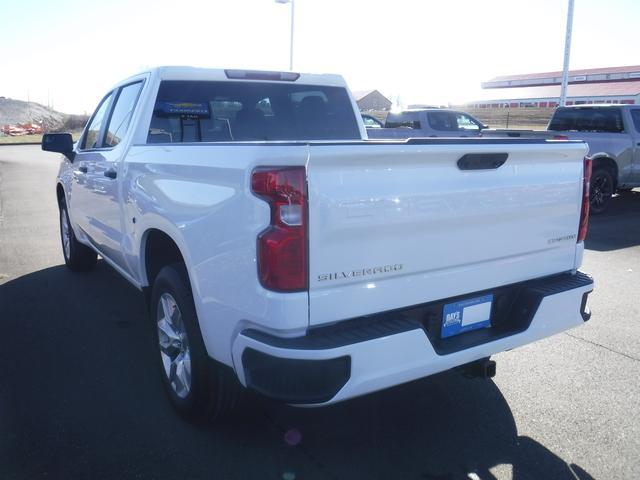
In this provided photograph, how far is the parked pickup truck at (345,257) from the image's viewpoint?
7.94ft

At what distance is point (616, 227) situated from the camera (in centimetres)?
973

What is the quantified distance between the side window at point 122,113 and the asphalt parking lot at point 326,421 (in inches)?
59.7

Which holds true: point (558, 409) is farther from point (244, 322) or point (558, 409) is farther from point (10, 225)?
point (10, 225)

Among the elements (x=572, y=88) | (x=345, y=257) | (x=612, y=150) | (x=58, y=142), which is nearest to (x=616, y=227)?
(x=612, y=150)

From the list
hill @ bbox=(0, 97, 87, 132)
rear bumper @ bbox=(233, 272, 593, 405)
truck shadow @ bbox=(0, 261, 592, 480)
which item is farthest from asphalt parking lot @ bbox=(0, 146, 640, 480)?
hill @ bbox=(0, 97, 87, 132)

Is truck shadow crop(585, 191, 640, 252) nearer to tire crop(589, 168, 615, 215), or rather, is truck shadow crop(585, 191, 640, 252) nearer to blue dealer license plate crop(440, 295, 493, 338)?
tire crop(589, 168, 615, 215)

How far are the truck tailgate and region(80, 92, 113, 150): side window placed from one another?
3.48 meters

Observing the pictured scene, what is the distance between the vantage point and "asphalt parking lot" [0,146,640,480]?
2.95 metres

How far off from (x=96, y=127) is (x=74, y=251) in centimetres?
155

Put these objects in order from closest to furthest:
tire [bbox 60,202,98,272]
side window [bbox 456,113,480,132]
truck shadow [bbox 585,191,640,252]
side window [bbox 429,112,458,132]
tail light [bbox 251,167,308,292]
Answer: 1. tail light [bbox 251,167,308,292]
2. tire [bbox 60,202,98,272]
3. truck shadow [bbox 585,191,640,252]
4. side window [bbox 429,112,458,132]
5. side window [bbox 456,113,480,132]

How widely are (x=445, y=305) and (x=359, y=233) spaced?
0.66m

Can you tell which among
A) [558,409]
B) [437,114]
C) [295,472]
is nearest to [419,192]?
[295,472]

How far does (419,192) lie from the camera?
2660 mm

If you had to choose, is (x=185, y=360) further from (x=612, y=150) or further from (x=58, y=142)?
(x=612, y=150)
